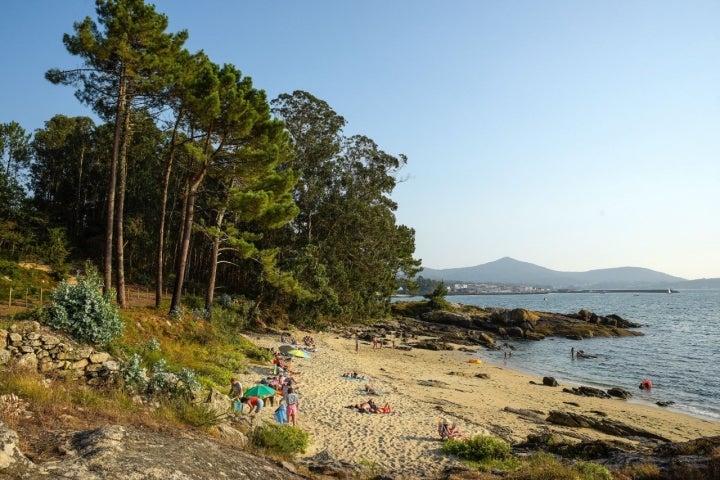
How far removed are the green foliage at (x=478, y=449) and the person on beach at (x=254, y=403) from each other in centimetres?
600

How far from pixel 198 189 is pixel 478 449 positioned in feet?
71.6

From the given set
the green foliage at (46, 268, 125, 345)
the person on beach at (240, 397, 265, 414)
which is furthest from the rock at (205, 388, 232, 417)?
the green foliage at (46, 268, 125, 345)

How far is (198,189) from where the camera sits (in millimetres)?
27016

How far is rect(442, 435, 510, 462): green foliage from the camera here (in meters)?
11.9

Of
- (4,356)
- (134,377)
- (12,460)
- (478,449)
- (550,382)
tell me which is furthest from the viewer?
(550,382)

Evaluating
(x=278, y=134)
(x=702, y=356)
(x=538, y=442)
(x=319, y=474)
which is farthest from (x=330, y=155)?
(x=702, y=356)

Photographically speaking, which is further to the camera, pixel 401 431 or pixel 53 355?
pixel 401 431

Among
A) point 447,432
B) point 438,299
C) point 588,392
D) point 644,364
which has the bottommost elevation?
point 644,364

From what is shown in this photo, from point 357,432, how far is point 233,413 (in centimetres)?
464

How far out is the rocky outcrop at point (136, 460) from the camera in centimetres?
528

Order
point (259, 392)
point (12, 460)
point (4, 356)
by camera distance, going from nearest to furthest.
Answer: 1. point (12, 460)
2. point (4, 356)
3. point (259, 392)

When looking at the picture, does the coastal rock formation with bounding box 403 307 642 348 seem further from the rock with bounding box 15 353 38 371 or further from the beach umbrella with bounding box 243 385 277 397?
the rock with bounding box 15 353 38 371

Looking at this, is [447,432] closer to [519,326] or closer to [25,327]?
[25,327]

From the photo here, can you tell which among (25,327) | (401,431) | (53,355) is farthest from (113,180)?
(401,431)
